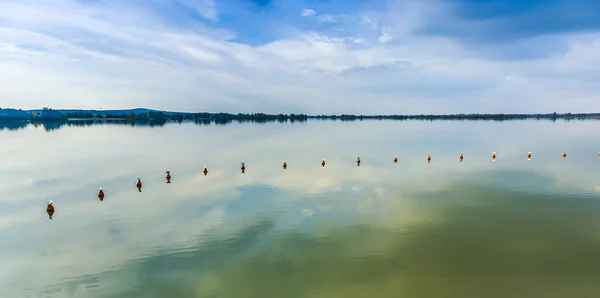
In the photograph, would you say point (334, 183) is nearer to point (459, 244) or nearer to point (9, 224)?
point (459, 244)

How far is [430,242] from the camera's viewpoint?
17969 mm

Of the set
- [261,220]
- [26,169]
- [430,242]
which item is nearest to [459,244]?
[430,242]

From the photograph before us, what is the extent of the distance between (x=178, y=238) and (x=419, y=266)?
12.6m

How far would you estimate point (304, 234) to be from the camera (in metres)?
19.4

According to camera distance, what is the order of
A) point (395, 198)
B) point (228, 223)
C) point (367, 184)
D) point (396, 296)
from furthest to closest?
point (367, 184)
point (395, 198)
point (228, 223)
point (396, 296)

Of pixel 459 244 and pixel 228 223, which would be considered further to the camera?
pixel 228 223

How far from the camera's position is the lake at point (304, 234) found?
1421 cm

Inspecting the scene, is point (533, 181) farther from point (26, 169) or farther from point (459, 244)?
point (26, 169)

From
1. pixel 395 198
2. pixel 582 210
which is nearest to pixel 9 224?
pixel 395 198

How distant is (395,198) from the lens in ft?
87.9

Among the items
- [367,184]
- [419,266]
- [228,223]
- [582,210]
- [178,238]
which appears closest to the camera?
[419,266]

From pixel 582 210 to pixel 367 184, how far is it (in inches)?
609

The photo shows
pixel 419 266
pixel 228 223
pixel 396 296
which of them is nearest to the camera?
pixel 396 296

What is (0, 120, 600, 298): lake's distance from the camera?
1421 cm
